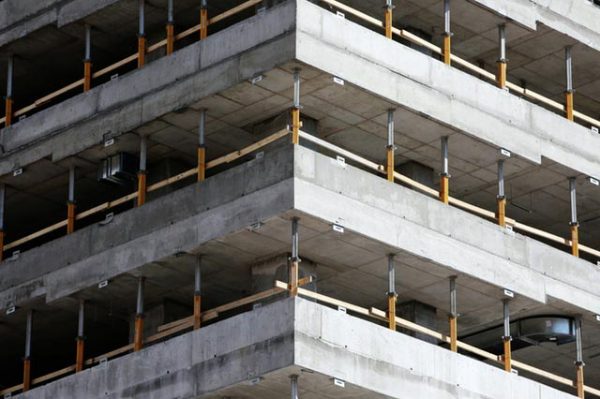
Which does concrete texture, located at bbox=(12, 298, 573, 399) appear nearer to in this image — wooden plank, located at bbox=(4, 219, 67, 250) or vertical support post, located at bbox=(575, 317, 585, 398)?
vertical support post, located at bbox=(575, 317, 585, 398)

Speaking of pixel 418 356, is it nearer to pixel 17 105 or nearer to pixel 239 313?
pixel 239 313

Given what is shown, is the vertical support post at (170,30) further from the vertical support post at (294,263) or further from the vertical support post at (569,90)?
the vertical support post at (569,90)

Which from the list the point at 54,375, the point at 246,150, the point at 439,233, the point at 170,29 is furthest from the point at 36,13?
the point at 439,233

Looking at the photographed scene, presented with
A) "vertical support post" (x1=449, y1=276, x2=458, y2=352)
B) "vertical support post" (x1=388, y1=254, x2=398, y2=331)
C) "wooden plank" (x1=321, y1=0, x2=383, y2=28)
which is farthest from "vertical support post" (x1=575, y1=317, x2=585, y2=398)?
"wooden plank" (x1=321, y1=0, x2=383, y2=28)

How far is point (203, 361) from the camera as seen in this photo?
63812 mm

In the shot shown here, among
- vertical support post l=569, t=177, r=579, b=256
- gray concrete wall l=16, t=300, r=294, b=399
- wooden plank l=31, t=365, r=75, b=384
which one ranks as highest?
vertical support post l=569, t=177, r=579, b=256

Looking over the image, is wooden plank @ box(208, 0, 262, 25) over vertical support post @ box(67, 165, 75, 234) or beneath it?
over

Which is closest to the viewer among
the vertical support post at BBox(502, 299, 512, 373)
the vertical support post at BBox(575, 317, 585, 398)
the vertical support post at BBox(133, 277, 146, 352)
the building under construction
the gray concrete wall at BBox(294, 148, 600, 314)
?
the building under construction

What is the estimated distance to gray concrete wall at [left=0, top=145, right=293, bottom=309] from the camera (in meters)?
64.6

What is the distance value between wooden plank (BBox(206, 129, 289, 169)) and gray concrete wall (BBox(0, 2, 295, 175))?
63.8 inches

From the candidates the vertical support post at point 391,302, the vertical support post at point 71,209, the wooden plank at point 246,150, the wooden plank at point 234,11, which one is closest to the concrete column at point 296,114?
the wooden plank at point 246,150

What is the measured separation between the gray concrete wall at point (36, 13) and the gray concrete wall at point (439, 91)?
8.44 metres

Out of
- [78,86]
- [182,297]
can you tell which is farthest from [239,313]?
[78,86]

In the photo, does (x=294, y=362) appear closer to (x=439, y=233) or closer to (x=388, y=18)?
(x=439, y=233)
